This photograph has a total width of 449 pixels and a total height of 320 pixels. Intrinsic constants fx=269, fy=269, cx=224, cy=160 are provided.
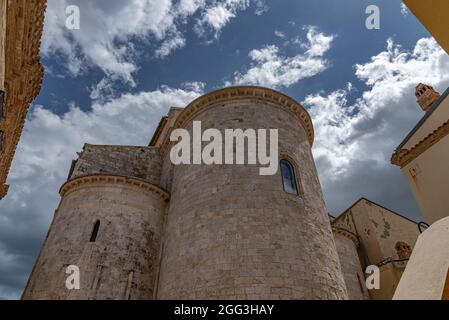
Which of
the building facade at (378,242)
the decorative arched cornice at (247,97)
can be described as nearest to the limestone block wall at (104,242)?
the decorative arched cornice at (247,97)

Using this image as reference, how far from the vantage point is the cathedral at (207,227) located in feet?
26.0

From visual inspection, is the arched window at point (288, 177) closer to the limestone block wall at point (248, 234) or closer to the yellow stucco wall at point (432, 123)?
the limestone block wall at point (248, 234)

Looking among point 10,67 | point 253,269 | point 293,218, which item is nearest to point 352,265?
point 293,218

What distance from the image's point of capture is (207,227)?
8922 mm

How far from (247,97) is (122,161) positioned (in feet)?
24.4

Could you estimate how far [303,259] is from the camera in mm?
8109

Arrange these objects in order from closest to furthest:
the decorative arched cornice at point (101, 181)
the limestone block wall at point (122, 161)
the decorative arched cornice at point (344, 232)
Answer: the decorative arched cornice at point (101, 181)
the limestone block wall at point (122, 161)
the decorative arched cornice at point (344, 232)

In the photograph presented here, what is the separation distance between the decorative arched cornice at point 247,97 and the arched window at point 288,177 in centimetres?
299

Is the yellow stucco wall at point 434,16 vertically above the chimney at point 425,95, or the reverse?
the chimney at point 425,95

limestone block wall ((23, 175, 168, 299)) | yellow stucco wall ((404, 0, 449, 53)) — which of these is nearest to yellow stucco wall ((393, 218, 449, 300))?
yellow stucco wall ((404, 0, 449, 53))

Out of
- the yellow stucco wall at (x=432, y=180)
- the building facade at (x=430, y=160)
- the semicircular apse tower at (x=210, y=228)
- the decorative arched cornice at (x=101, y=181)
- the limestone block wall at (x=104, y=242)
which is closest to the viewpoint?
the semicircular apse tower at (x=210, y=228)

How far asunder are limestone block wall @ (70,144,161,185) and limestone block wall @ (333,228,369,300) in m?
Result: 10.9
